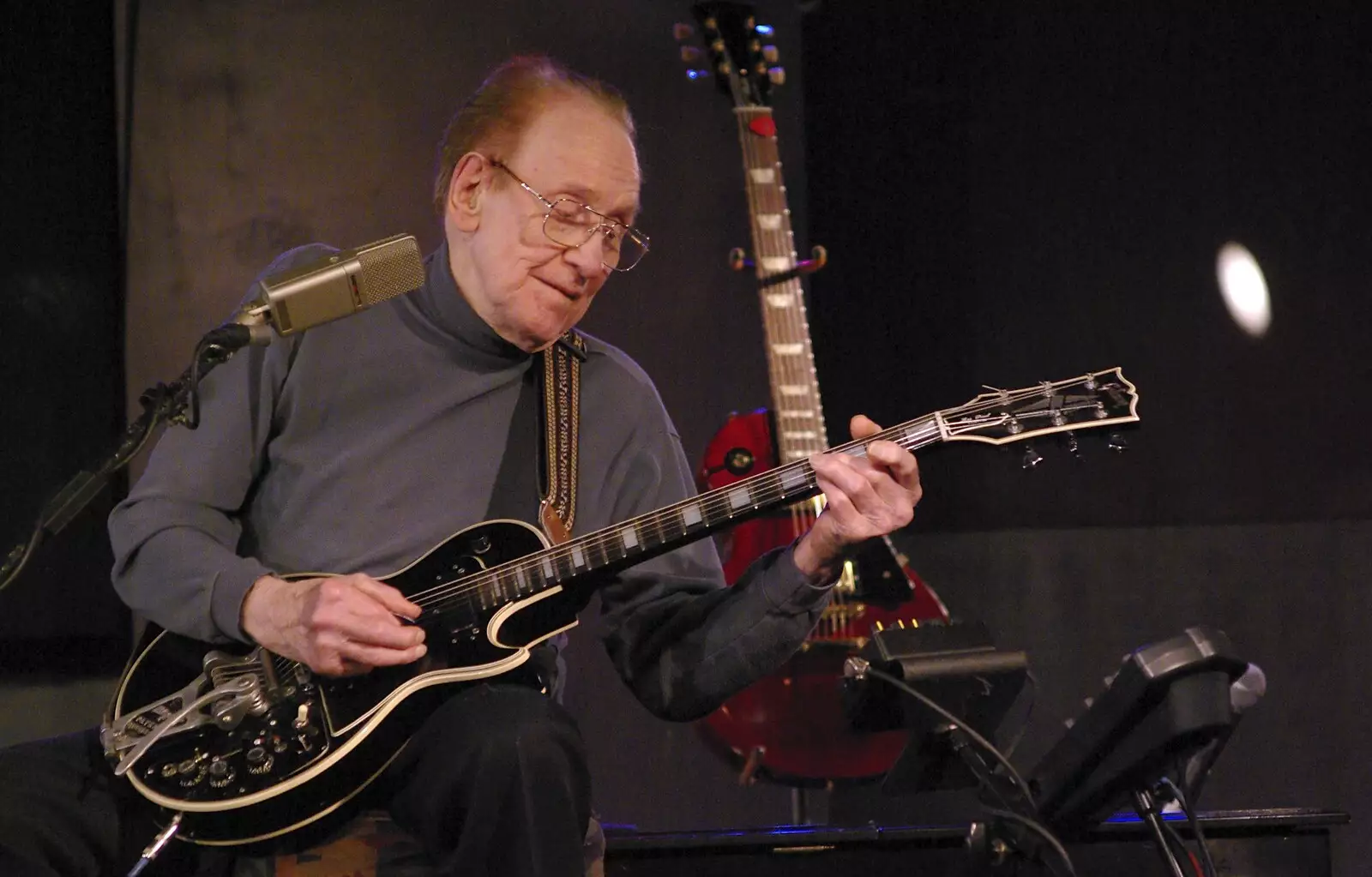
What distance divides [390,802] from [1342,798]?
2.24 meters

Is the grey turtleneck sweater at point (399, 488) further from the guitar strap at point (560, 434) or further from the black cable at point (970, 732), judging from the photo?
the black cable at point (970, 732)

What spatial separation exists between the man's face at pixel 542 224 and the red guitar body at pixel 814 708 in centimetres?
91

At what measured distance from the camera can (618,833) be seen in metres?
2.41

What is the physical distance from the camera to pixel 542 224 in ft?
7.55

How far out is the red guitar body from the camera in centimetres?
306

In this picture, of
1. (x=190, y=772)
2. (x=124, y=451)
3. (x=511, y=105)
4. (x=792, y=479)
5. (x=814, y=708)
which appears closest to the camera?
(x=124, y=451)

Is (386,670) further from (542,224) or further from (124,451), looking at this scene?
(542,224)

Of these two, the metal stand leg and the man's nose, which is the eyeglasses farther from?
the metal stand leg

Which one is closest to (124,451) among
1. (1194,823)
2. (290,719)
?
(290,719)

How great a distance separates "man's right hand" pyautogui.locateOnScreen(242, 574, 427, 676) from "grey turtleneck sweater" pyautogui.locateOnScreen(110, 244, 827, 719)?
0.09 metres

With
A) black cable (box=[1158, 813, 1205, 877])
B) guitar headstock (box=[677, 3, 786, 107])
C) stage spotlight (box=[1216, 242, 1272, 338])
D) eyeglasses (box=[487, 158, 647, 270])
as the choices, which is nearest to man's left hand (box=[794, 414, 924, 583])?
black cable (box=[1158, 813, 1205, 877])

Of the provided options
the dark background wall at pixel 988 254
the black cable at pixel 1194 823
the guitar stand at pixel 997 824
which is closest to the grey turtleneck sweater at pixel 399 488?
→ the guitar stand at pixel 997 824

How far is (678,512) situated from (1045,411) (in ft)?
1.99

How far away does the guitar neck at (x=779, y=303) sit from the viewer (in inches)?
124
